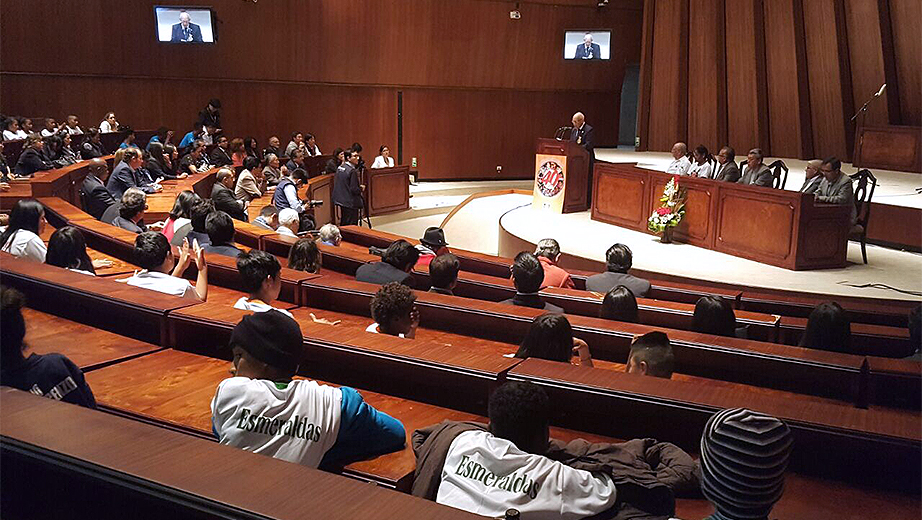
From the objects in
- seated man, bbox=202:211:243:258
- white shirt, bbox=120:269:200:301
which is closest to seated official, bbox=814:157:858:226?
seated man, bbox=202:211:243:258

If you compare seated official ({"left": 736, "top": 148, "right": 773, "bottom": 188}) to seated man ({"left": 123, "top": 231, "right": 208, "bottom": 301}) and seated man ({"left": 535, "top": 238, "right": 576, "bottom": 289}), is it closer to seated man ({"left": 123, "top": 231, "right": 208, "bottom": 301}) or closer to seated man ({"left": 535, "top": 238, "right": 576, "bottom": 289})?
seated man ({"left": 535, "top": 238, "right": 576, "bottom": 289})

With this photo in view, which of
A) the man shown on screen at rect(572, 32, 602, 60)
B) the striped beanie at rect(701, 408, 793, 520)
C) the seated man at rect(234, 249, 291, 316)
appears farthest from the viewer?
the man shown on screen at rect(572, 32, 602, 60)

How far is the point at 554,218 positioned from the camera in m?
11.0

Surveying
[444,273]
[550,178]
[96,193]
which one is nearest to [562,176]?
[550,178]

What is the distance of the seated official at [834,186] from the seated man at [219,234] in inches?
225

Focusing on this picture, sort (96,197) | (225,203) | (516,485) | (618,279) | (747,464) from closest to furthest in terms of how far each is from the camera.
Answer: (747,464), (516,485), (618,279), (225,203), (96,197)

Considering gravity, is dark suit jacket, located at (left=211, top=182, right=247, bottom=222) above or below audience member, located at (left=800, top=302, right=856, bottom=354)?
above

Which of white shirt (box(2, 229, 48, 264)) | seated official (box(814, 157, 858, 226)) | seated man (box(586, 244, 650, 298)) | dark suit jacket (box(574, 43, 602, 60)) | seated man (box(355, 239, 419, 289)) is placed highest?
dark suit jacket (box(574, 43, 602, 60))

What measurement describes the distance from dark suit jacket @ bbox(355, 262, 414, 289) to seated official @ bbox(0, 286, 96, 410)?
2.50 meters

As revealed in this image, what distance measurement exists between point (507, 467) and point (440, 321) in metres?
2.11

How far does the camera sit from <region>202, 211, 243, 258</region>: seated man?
4957 mm

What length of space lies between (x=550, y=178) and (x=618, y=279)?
636 centimetres

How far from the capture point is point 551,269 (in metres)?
5.27

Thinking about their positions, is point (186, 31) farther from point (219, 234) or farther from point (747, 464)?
point (747, 464)
